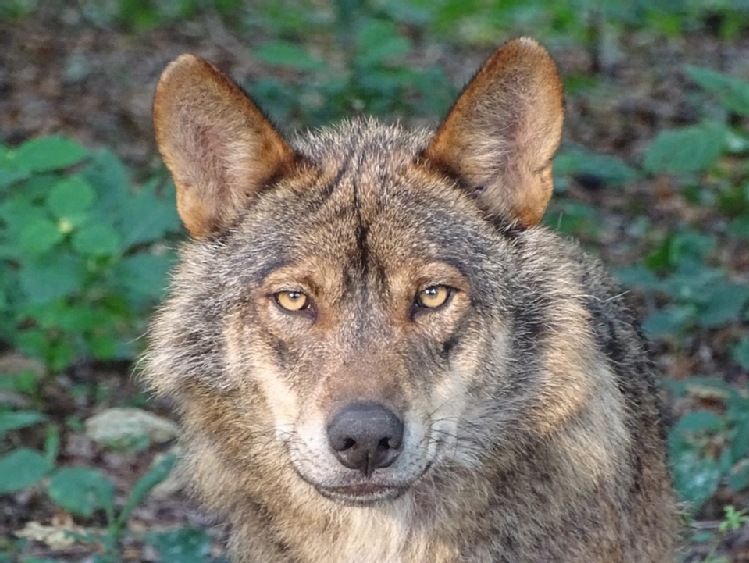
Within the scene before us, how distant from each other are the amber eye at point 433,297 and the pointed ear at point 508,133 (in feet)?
1.54

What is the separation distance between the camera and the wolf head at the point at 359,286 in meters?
3.84

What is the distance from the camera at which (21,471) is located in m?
4.94

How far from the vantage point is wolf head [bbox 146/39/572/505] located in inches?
151

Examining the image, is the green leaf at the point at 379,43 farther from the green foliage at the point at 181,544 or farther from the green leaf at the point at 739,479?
the green foliage at the point at 181,544

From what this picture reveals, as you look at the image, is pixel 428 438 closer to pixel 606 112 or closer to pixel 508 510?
pixel 508 510

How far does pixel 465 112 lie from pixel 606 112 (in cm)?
780

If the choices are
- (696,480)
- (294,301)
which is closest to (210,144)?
(294,301)

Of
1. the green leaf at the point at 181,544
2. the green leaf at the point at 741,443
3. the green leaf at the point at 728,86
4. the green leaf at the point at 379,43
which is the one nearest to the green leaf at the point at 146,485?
the green leaf at the point at 181,544

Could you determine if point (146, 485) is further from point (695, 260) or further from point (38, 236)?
point (695, 260)

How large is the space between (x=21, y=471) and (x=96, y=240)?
1.23 m

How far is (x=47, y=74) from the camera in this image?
38.2ft

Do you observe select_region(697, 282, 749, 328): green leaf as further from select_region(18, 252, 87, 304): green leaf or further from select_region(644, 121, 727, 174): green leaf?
select_region(18, 252, 87, 304): green leaf

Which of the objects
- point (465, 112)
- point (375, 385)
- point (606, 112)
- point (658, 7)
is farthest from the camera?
point (606, 112)

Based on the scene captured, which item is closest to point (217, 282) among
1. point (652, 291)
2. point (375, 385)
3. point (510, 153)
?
point (375, 385)
